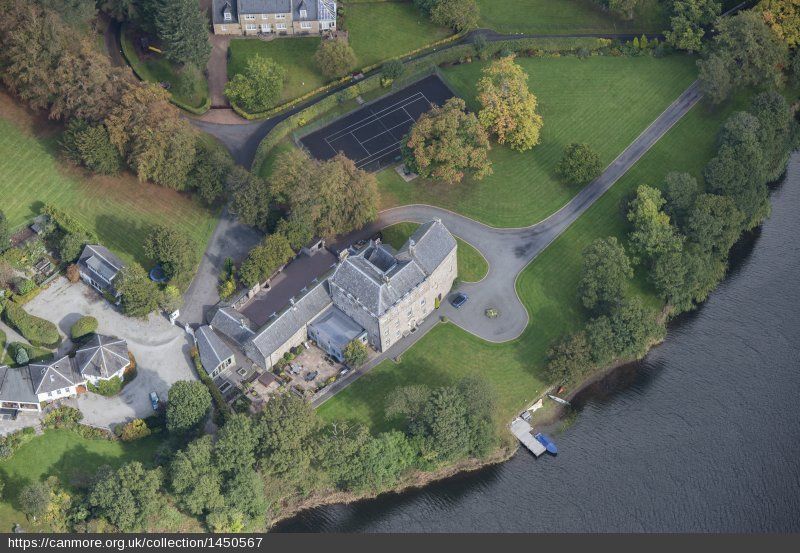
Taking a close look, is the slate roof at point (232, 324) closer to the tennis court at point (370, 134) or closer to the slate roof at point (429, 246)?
the slate roof at point (429, 246)

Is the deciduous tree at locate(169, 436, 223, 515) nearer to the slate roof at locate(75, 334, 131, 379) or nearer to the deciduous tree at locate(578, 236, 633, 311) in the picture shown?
the slate roof at locate(75, 334, 131, 379)

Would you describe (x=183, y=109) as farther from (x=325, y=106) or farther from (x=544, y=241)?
(x=544, y=241)

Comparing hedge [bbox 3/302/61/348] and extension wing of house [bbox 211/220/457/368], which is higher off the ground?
extension wing of house [bbox 211/220/457/368]

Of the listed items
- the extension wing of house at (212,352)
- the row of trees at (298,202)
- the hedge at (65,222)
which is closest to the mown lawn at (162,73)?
the row of trees at (298,202)

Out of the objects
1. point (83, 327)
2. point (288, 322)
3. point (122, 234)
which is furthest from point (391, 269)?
point (83, 327)

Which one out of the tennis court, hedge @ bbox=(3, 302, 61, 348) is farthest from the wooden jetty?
hedge @ bbox=(3, 302, 61, 348)

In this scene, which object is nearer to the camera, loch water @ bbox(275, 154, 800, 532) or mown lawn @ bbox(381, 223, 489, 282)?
loch water @ bbox(275, 154, 800, 532)

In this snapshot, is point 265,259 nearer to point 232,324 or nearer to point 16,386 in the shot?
point 232,324
